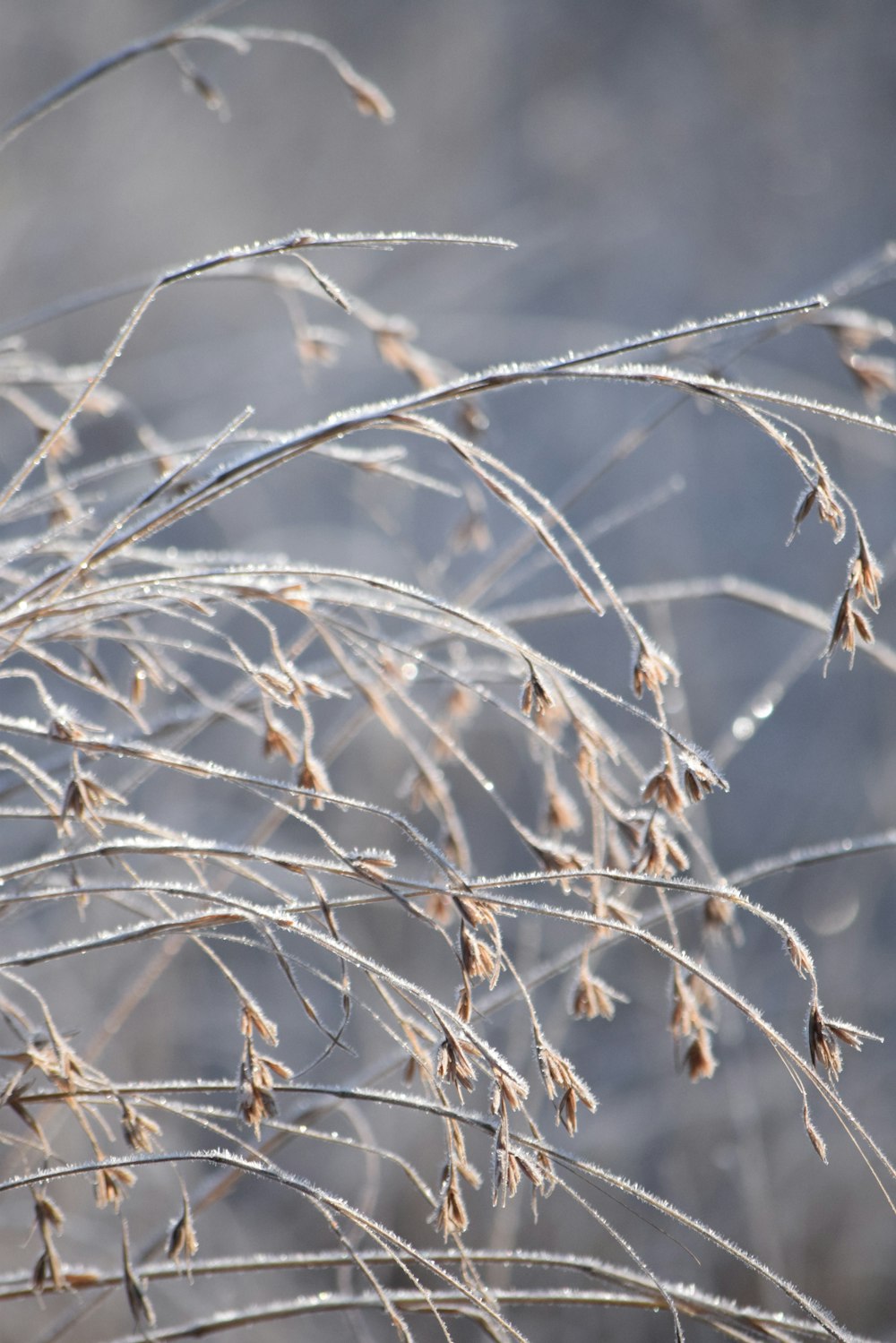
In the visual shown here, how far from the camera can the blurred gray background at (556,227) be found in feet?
10.4

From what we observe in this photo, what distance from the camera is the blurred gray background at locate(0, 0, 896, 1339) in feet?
10.4

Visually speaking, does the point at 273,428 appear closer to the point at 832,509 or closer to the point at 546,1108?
the point at 546,1108

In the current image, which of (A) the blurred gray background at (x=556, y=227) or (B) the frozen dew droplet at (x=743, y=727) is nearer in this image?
(B) the frozen dew droplet at (x=743, y=727)

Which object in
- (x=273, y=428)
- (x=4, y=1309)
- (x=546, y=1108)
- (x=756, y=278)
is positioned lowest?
(x=546, y=1108)

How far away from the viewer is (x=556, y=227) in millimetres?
4363

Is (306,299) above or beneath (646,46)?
beneath

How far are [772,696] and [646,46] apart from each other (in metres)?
4.85

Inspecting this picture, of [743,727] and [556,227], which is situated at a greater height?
[556,227]

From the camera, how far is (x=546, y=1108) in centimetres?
193

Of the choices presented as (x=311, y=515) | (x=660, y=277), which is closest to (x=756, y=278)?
(x=660, y=277)

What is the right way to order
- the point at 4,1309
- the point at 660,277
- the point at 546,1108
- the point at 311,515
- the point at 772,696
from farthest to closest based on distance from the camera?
the point at 660,277
the point at 311,515
the point at 546,1108
the point at 4,1309
the point at 772,696

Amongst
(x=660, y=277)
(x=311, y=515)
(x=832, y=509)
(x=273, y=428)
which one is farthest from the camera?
(x=660, y=277)

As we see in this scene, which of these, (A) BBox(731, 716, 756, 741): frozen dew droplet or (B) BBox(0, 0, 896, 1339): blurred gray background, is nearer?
(A) BBox(731, 716, 756, 741): frozen dew droplet

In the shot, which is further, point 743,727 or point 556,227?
point 556,227
